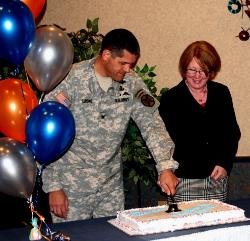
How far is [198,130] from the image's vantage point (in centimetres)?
326

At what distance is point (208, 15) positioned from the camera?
14.7 feet

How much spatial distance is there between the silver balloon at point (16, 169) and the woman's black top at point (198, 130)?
3.62ft

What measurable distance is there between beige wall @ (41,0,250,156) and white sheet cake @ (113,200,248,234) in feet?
6.91

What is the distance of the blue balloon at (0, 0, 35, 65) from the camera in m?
2.45

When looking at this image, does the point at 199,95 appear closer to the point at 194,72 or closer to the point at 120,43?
the point at 194,72

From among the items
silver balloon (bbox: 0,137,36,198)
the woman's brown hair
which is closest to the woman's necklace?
the woman's brown hair

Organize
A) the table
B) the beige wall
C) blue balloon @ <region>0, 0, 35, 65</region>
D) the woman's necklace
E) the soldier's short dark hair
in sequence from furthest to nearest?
the beige wall → the woman's necklace → the soldier's short dark hair → blue balloon @ <region>0, 0, 35, 65</region> → the table

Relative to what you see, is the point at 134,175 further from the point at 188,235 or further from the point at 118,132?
the point at 188,235

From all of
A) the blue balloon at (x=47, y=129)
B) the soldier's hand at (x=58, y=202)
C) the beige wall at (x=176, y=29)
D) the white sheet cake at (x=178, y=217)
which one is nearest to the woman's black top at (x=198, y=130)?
the white sheet cake at (x=178, y=217)

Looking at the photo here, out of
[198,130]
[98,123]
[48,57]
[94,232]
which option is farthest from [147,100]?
[94,232]

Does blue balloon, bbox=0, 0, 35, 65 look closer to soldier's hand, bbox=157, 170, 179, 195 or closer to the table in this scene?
the table

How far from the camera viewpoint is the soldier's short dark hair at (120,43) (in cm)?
285

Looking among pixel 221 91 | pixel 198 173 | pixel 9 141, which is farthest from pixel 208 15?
pixel 9 141

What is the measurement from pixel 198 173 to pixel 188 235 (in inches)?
40.2
